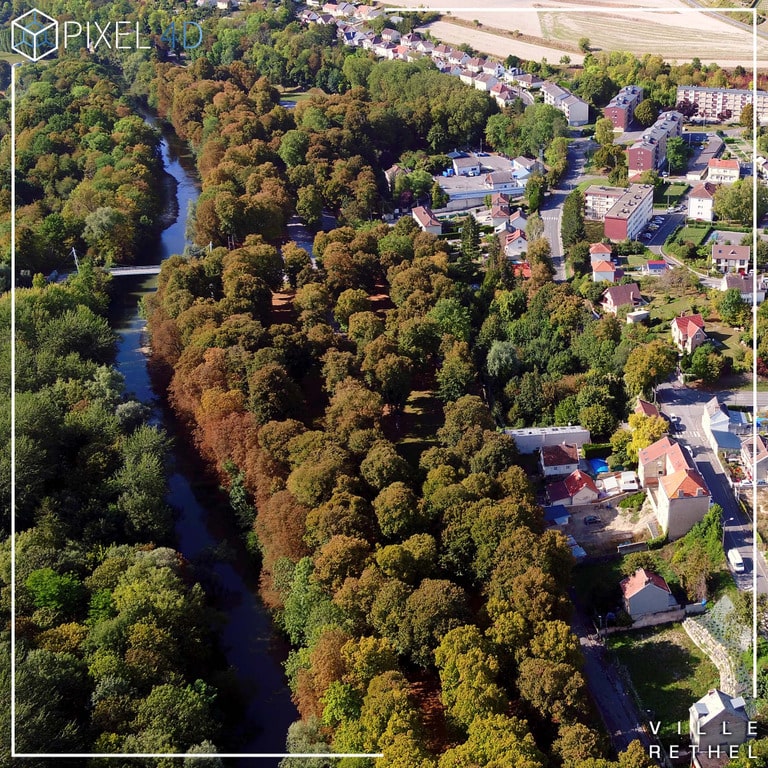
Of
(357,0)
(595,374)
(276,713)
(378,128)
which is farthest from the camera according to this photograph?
(357,0)

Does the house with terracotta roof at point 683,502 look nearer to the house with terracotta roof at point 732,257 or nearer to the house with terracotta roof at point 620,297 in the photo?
the house with terracotta roof at point 620,297

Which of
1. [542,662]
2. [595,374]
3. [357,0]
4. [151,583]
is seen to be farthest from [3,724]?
[357,0]

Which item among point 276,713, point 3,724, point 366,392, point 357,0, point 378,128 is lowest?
point 276,713

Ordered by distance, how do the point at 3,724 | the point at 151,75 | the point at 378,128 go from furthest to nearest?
the point at 151,75 → the point at 378,128 → the point at 3,724

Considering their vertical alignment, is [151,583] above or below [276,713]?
above

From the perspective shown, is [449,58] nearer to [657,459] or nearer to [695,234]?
[695,234]

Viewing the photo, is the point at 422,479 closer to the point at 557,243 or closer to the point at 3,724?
the point at 3,724

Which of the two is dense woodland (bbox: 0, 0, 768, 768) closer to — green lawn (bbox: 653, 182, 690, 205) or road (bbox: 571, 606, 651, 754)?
road (bbox: 571, 606, 651, 754)

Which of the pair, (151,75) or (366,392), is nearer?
(366,392)
